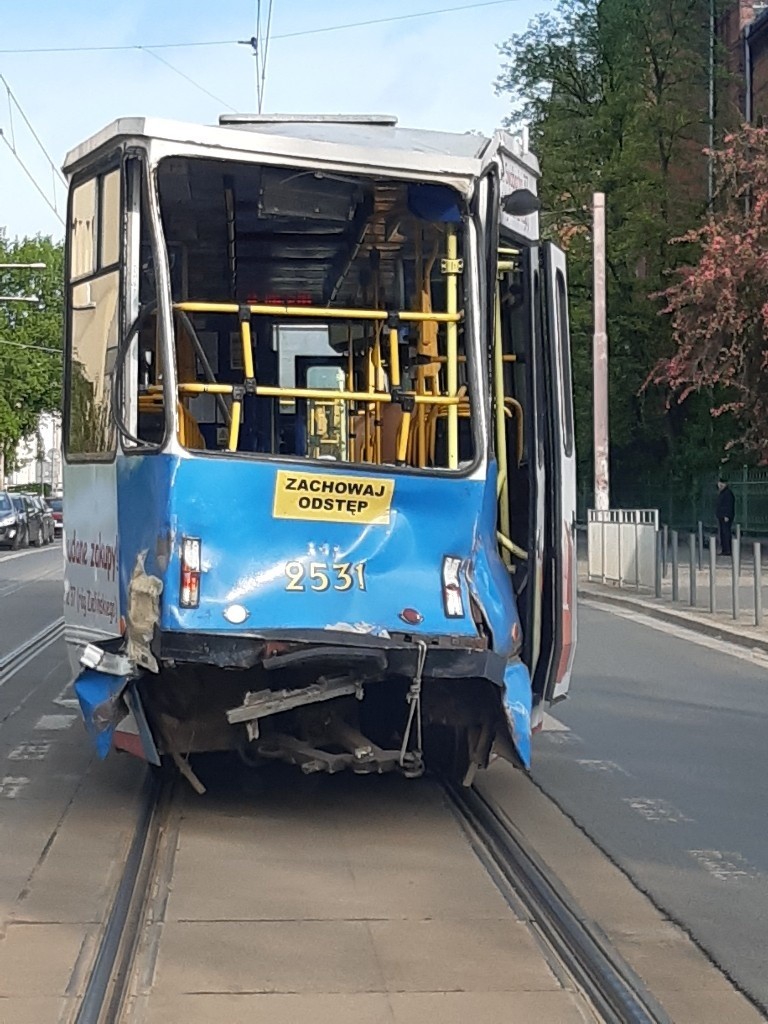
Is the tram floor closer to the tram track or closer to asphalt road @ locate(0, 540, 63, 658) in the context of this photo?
the tram track

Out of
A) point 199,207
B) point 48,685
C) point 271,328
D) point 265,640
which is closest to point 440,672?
point 265,640

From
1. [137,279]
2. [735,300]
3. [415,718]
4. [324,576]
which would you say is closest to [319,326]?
[137,279]

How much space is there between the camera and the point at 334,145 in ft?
24.2

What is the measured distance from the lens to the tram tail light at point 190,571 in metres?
7.05

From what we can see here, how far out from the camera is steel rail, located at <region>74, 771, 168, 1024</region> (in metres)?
5.03

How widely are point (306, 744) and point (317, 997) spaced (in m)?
2.51

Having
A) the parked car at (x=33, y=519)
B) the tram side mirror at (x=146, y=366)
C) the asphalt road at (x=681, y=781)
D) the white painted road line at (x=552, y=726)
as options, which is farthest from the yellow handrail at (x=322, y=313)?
the parked car at (x=33, y=519)

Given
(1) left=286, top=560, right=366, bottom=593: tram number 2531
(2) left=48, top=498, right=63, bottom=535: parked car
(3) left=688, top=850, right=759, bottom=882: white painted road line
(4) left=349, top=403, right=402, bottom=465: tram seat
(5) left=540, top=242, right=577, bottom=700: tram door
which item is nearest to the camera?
(3) left=688, top=850, right=759, bottom=882: white painted road line

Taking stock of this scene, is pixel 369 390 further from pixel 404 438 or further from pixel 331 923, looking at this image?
pixel 331 923

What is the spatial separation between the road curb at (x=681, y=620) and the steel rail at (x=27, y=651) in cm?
744

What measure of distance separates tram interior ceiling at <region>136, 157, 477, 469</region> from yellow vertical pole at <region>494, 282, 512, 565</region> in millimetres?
275

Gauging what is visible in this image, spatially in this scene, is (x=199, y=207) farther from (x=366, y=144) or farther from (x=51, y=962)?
(x=51, y=962)

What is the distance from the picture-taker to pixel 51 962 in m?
5.54

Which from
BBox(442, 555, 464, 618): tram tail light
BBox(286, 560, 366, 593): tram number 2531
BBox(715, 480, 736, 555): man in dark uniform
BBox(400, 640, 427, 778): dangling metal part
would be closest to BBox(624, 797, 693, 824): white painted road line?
BBox(400, 640, 427, 778): dangling metal part
